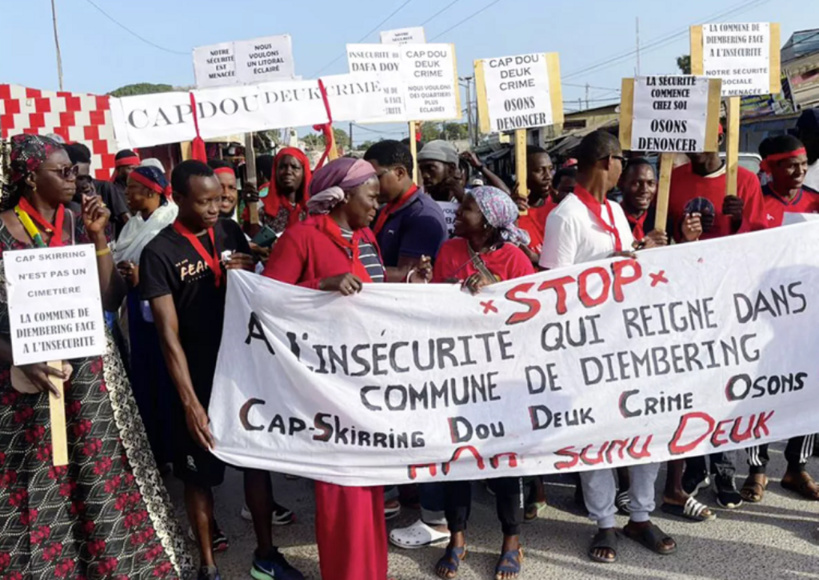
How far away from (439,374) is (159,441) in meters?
1.94

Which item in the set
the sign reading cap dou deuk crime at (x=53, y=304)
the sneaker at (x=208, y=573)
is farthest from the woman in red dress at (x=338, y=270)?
the sign reading cap dou deuk crime at (x=53, y=304)

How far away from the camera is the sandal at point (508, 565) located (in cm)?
355

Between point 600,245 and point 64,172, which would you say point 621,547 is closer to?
point 600,245

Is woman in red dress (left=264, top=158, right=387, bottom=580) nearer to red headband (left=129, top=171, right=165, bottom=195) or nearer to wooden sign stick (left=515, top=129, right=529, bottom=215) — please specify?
red headband (left=129, top=171, right=165, bottom=195)

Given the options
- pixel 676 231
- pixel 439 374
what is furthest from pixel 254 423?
pixel 676 231

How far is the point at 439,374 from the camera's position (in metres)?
3.41

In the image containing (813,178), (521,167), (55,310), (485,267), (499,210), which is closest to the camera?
(55,310)

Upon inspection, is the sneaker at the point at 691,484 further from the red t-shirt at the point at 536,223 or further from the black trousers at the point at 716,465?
the red t-shirt at the point at 536,223

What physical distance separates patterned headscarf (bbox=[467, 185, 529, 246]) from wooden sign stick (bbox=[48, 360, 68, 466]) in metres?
1.94

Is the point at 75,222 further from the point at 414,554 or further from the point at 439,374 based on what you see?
the point at 414,554

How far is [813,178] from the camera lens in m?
4.39

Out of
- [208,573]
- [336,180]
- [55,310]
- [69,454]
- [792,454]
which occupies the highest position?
[336,180]

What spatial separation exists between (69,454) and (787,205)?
161 inches

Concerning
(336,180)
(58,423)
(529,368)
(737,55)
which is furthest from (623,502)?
(58,423)
